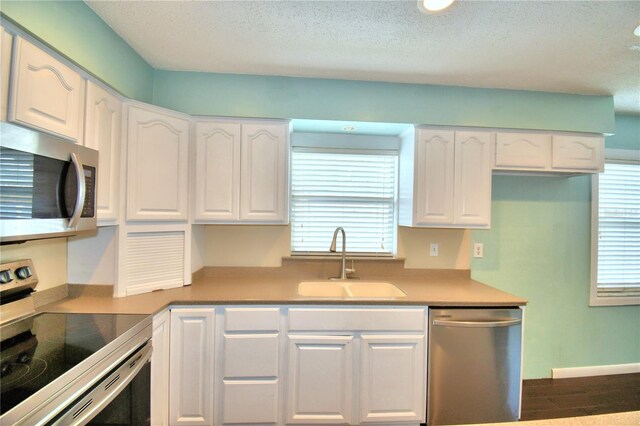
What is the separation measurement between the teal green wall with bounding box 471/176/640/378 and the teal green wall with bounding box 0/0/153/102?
284 centimetres

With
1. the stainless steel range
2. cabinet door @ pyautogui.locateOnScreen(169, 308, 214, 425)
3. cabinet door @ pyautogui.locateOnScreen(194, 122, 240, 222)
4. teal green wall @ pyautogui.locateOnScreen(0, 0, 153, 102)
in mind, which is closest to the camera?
the stainless steel range

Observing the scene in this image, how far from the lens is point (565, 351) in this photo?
2533 millimetres

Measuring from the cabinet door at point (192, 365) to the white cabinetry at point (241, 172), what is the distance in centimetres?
67

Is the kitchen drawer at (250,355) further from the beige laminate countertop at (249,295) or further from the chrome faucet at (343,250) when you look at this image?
the chrome faucet at (343,250)

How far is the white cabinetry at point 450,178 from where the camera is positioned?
84.1 inches

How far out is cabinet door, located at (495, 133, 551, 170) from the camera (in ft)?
7.07

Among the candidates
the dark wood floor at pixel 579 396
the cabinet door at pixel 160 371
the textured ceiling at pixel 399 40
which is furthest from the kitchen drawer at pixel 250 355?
the dark wood floor at pixel 579 396

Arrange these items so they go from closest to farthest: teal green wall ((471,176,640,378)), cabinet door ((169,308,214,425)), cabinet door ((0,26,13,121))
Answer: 1. cabinet door ((0,26,13,121))
2. cabinet door ((169,308,214,425))
3. teal green wall ((471,176,640,378))

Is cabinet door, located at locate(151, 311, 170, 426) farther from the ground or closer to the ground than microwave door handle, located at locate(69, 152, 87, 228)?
closer to the ground

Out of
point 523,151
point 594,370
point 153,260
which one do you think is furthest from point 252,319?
point 594,370

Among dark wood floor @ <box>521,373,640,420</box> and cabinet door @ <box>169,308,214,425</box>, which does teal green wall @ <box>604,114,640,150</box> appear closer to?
dark wood floor @ <box>521,373,640,420</box>

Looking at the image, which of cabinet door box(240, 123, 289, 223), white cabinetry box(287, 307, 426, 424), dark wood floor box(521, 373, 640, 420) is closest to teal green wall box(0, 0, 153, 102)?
cabinet door box(240, 123, 289, 223)

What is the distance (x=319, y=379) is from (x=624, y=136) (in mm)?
3492

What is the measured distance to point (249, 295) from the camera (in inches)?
71.2
